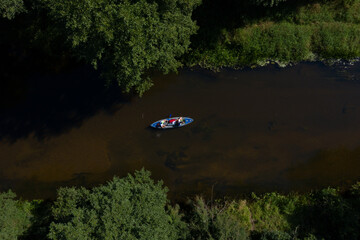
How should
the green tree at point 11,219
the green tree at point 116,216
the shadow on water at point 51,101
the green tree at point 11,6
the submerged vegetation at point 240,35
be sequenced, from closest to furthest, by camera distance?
the green tree at point 116,216 < the green tree at point 11,6 < the green tree at point 11,219 < the submerged vegetation at point 240,35 < the shadow on water at point 51,101

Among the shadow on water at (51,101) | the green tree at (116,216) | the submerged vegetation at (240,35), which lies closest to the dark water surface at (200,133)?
the shadow on water at (51,101)

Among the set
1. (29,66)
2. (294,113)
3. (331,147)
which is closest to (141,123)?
(29,66)

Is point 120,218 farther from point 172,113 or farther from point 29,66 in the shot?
point 29,66

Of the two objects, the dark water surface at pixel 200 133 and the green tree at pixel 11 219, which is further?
the dark water surface at pixel 200 133

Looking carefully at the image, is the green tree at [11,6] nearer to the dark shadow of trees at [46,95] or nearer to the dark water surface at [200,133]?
the dark shadow of trees at [46,95]

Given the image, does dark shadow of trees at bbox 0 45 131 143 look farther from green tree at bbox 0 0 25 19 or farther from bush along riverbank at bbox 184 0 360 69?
bush along riverbank at bbox 184 0 360 69

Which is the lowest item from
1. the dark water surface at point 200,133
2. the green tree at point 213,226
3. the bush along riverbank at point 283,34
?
the green tree at point 213,226

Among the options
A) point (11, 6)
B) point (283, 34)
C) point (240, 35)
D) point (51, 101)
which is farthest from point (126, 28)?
point (283, 34)

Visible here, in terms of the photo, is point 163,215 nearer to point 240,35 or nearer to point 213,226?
point 213,226
